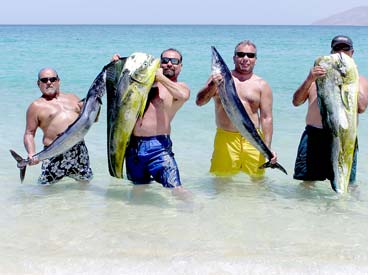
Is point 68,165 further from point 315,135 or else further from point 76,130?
point 315,135

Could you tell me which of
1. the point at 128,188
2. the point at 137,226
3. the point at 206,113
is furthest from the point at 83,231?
the point at 206,113

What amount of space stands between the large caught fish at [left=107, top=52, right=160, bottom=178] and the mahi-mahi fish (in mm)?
181

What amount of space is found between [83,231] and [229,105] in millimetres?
1821

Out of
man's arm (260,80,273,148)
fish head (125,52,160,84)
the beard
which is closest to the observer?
fish head (125,52,160,84)

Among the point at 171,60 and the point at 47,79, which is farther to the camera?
the point at 47,79

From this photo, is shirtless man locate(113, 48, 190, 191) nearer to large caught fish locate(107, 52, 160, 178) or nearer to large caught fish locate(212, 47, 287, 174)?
large caught fish locate(107, 52, 160, 178)

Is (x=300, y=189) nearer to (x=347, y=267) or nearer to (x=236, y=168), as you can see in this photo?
(x=236, y=168)

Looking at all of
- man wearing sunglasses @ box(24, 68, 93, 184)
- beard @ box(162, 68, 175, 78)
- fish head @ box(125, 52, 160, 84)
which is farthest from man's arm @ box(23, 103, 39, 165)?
beard @ box(162, 68, 175, 78)

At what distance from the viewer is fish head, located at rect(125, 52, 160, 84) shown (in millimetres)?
5062

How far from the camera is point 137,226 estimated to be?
506 centimetres

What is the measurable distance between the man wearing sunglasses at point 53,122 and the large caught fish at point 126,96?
29.8 inches

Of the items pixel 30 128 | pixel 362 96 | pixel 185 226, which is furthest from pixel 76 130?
pixel 362 96

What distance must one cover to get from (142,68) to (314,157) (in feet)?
6.74

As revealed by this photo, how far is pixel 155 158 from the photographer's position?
5.46 metres
